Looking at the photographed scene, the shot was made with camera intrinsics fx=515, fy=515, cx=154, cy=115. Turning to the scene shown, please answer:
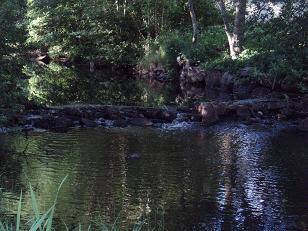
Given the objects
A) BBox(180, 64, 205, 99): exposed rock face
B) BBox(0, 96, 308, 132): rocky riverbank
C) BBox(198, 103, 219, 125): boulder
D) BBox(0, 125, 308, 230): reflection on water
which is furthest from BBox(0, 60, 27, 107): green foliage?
BBox(180, 64, 205, 99): exposed rock face

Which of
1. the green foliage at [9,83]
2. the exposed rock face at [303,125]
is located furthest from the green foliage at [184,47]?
the green foliage at [9,83]

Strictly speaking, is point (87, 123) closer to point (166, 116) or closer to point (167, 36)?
point (166, 116)

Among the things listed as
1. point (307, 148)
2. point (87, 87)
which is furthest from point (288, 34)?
point (87, 87)

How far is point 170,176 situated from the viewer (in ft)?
33.3

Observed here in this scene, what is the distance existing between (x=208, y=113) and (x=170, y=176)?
678cm

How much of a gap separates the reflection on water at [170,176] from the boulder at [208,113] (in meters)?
1.51

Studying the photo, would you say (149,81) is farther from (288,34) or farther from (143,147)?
(143,147)

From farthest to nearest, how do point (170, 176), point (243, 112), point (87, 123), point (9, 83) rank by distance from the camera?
point (243, 112), point (87, 123), point (9, 83), point (170, 176)

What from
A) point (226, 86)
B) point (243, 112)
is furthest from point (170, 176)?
point (226, 86)

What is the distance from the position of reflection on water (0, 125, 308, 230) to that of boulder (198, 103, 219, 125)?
151cm

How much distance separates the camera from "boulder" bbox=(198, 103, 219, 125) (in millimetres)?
16406

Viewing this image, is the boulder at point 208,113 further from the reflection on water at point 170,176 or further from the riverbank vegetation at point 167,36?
the riverbank vegetation at point 167,36

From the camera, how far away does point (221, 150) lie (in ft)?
41.2

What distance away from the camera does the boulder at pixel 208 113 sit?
16.4m
